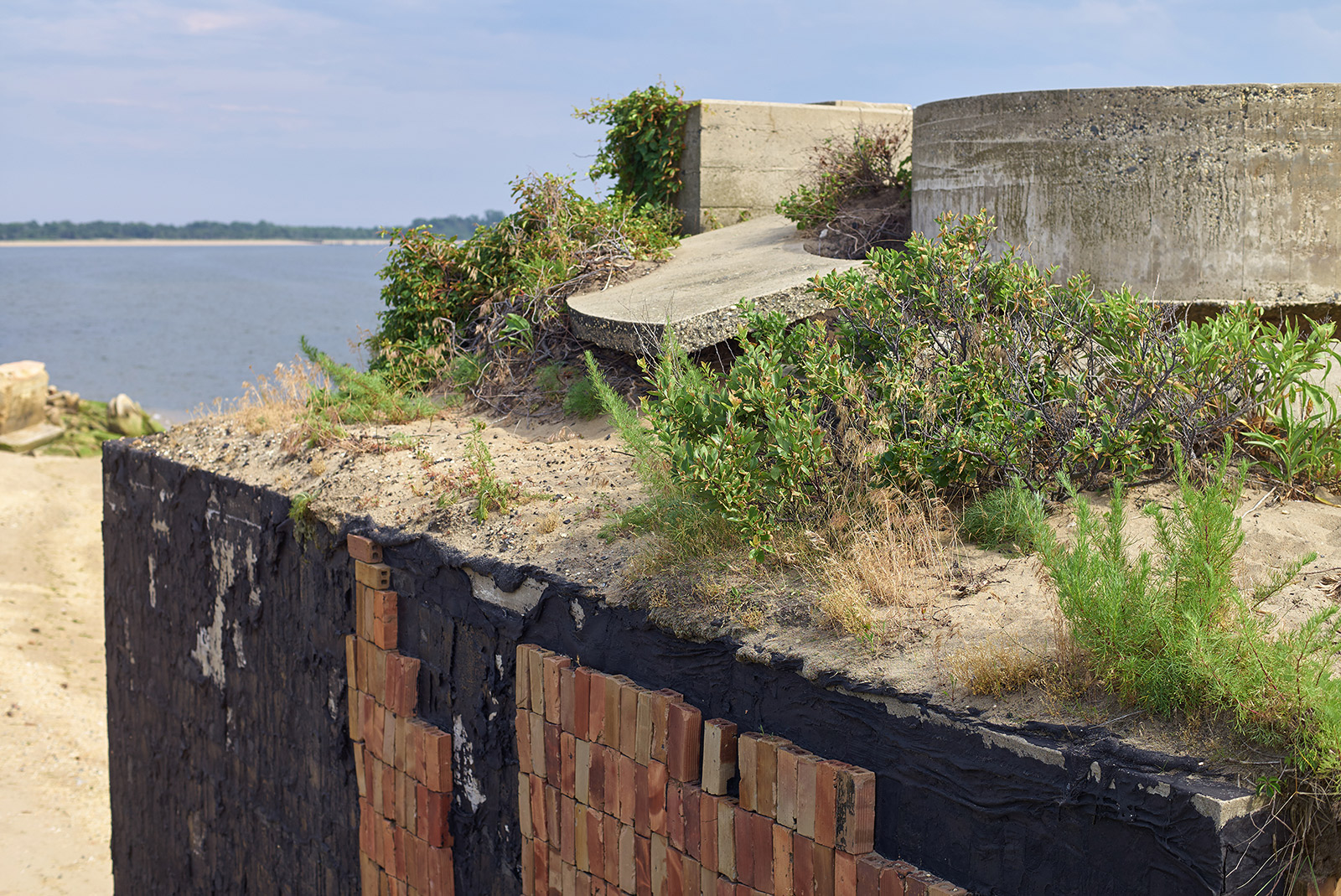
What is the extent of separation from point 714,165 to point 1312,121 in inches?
187

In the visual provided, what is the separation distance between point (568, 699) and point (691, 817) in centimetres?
68

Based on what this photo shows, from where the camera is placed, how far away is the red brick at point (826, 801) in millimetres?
2836

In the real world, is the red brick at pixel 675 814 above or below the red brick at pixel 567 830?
above

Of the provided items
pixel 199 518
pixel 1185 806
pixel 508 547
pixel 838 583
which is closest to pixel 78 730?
pixel 199 518

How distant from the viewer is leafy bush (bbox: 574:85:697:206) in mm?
8711

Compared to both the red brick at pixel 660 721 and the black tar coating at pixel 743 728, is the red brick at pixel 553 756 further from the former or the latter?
the red brick at pixel 660 721

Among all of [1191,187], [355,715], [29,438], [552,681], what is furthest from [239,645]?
[29,438]

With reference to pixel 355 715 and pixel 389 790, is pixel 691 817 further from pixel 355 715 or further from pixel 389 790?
pixel 355 715

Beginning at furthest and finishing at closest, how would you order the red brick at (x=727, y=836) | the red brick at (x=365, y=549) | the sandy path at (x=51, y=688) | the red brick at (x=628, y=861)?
the sandy path at (x=51, y=688) < the red brick at (x=365, y=549) < the red brick at (x=628, y=861) < the red brick at (x=727, y=836)

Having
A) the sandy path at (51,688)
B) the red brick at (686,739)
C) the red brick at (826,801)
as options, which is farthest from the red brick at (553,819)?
the sandy path at (51,688)

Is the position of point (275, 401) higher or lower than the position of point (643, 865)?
higher

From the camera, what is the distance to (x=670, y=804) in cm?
330

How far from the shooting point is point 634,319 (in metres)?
5.75

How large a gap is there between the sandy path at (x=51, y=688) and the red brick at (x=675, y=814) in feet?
29.2
